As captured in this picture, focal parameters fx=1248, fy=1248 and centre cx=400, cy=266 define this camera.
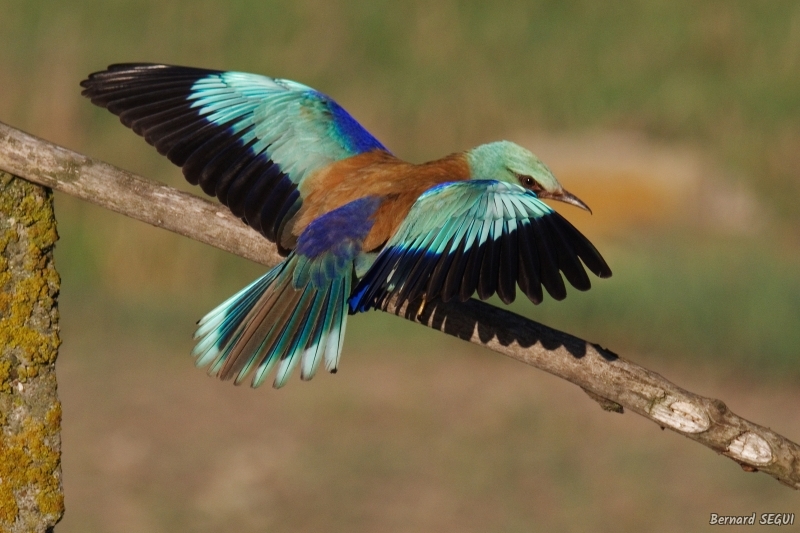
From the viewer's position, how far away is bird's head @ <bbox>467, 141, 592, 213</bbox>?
372 cm

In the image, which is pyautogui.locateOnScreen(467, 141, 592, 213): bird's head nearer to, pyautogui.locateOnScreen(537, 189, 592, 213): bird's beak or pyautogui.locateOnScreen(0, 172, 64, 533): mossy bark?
pyautogui.locateOnScreen(537, 189, 592, 213): bird's beak

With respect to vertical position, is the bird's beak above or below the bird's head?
below

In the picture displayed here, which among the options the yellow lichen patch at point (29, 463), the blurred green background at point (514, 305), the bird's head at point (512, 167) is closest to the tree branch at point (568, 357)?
the yellow lichen patch at point (29, 463)

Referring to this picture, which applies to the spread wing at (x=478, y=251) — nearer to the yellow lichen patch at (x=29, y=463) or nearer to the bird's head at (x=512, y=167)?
the bird's head at (x=512, y=167)

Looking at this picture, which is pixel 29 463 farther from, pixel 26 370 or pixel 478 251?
pixel 478 251

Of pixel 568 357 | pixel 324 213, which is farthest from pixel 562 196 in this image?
pixel 568 357

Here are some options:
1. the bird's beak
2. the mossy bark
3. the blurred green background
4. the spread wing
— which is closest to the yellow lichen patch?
the mossy bark

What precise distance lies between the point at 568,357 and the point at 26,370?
1.16 m

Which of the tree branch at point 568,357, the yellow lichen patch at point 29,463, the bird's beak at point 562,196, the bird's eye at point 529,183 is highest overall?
the bird's eye at point 529,183

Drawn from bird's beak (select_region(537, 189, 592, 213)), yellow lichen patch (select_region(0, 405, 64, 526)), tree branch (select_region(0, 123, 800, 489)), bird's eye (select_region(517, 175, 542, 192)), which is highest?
bird's eye (select_region(517, 175, 542, 192))

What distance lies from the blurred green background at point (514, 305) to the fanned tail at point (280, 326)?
234 cm

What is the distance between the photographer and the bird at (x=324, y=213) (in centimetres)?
290

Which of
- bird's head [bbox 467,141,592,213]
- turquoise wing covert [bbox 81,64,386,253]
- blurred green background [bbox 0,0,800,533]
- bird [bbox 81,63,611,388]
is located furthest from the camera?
blurred green background [bbox 0,0,800,533]

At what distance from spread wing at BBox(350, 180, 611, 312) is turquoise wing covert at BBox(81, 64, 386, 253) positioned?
0.44 m
